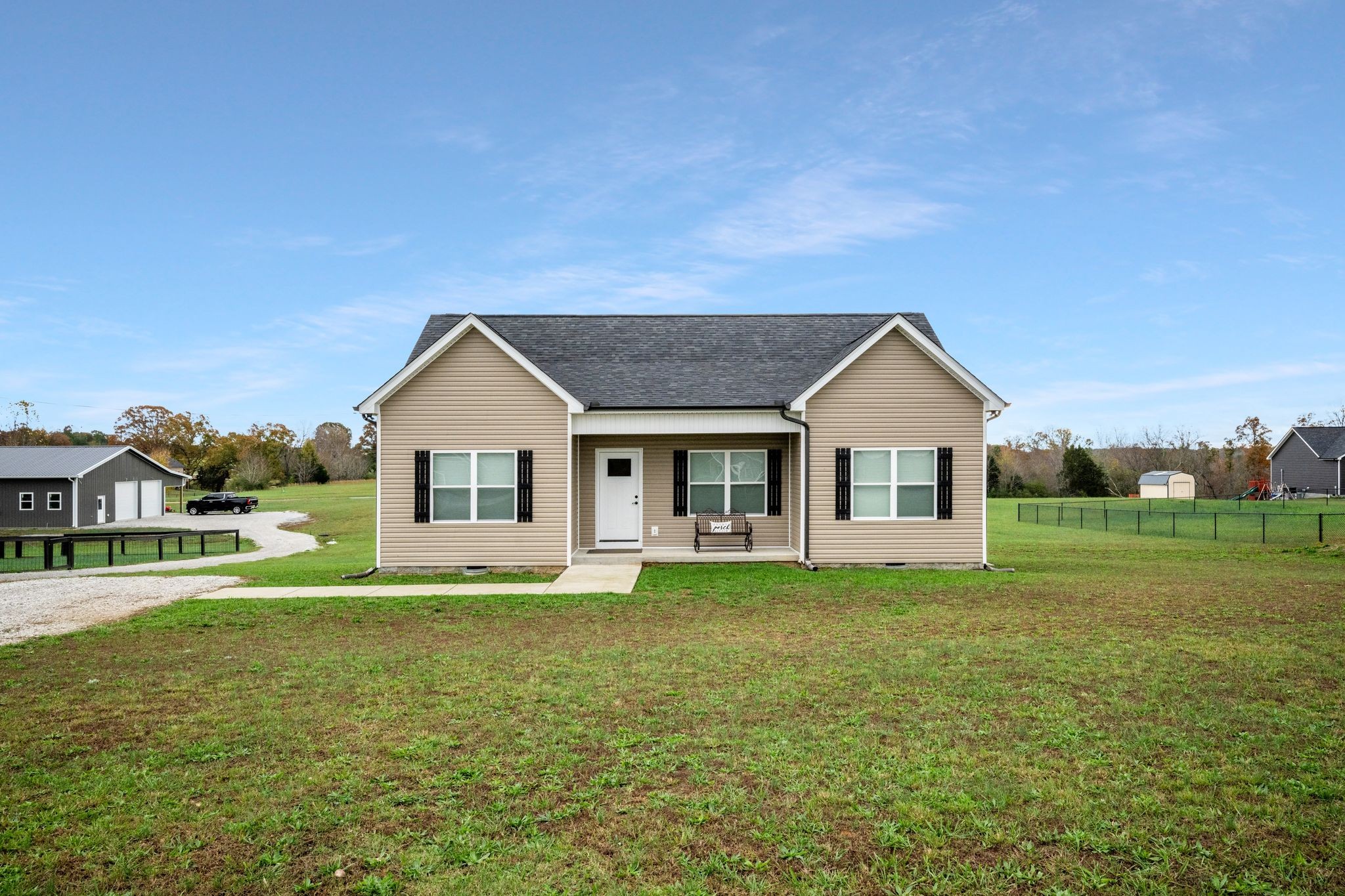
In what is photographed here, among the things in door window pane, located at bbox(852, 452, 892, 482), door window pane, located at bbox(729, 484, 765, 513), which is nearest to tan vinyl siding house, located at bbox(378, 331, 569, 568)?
door window pane, located at bbox(729, 484, 765, 513)

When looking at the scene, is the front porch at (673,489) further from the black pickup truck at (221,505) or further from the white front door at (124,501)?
the white front door at (124,501)

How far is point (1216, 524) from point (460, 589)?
81.1ft

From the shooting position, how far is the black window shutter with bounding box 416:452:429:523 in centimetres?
1519

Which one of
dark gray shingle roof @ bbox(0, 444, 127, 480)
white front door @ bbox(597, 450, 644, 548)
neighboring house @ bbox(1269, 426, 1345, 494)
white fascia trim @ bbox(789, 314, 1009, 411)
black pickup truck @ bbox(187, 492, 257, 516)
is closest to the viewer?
white fascia trim @ bbox(789, 314, 1009, 411)

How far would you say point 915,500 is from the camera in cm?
1559

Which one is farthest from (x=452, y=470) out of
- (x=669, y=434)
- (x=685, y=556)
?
(x=685, y=556)

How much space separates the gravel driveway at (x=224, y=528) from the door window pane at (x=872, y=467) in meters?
17.8

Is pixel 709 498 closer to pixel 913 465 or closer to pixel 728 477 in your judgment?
pixel 728 477

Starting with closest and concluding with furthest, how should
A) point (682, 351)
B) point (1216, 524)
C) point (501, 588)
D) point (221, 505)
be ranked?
point (501, 588)
point (682, 351)
point (1216, 524)
point (221, 505)

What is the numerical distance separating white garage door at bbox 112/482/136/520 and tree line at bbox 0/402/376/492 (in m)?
18.1

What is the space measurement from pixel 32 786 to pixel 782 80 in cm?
2199

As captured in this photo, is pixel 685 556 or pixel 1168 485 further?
pixel 1168 485

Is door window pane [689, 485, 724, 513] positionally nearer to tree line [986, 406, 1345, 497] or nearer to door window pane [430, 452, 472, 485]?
door window pane [430, 452, 472, 485]

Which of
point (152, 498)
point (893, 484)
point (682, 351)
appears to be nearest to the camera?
point (893, 484)
